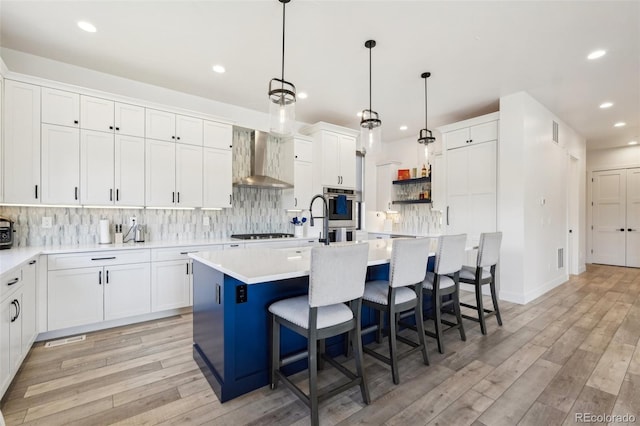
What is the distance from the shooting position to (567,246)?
18.1 feet

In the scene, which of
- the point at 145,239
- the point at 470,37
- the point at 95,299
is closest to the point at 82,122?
the point at 145,239

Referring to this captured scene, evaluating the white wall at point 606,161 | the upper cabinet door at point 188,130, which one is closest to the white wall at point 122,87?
the upper cabinet door at point 188,130

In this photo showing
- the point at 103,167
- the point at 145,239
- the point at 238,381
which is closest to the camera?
the point at 238,381

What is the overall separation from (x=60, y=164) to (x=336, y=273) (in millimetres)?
3160

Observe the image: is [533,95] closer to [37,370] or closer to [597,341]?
[597,341]

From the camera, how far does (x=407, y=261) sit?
2.22m

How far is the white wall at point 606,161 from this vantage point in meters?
6.79

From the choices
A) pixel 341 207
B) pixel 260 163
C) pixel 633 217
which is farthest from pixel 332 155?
pixel 633 217

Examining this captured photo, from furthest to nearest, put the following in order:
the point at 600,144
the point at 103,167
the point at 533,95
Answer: the point at 600,144
the point at 533,95
the point at 103,167

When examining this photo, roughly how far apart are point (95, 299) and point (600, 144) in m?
9.74

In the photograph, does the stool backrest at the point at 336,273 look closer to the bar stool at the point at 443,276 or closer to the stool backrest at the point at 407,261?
the stool backrest at the point at 407,261

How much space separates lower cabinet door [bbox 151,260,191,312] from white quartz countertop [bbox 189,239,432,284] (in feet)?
4.25

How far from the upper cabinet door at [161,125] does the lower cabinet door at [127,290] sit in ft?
5.04

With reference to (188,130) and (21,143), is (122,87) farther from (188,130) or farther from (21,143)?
(21,143)
